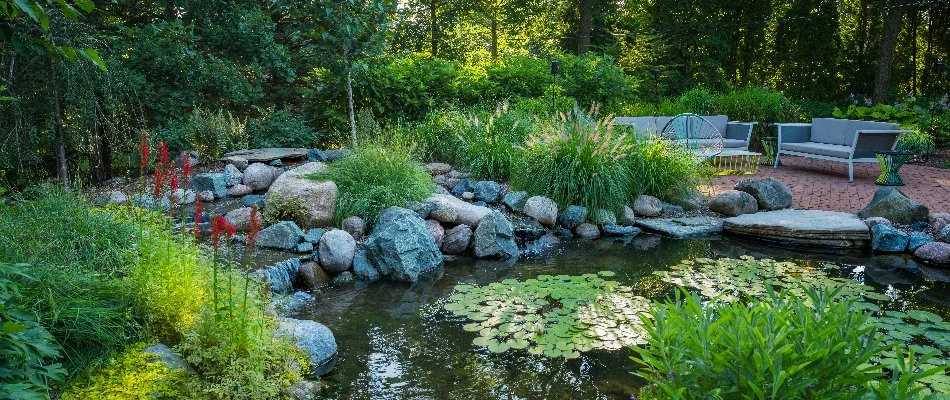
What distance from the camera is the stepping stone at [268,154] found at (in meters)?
9.01

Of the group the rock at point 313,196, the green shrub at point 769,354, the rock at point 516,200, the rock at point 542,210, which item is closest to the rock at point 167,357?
the green shrub at point 769,354

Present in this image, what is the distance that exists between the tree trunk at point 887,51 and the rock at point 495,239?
488 inches

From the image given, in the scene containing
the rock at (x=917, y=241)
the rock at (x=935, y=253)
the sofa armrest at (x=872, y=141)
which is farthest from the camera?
the sofa armrest at (x=872, y=141)

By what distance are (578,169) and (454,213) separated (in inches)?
64.7

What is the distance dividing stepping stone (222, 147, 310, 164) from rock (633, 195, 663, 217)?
425 centimetres

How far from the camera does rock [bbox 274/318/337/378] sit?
4070 millimetres

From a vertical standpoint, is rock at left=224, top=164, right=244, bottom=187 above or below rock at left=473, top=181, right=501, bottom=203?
above

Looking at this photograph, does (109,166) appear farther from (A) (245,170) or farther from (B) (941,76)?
(B) (941,76)

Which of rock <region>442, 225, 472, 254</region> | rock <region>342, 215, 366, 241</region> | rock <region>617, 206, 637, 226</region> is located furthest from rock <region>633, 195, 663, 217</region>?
rock <region>342, 215, 366, 241</region>

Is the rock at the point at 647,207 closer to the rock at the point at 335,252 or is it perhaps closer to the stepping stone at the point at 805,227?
the stepping stone at the point at 805,227

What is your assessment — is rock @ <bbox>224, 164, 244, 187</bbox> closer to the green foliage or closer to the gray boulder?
the gray boulder

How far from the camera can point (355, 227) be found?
6.84 meters

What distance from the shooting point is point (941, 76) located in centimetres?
1636

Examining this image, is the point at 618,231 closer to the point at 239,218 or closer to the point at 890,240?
the point at 890,240
